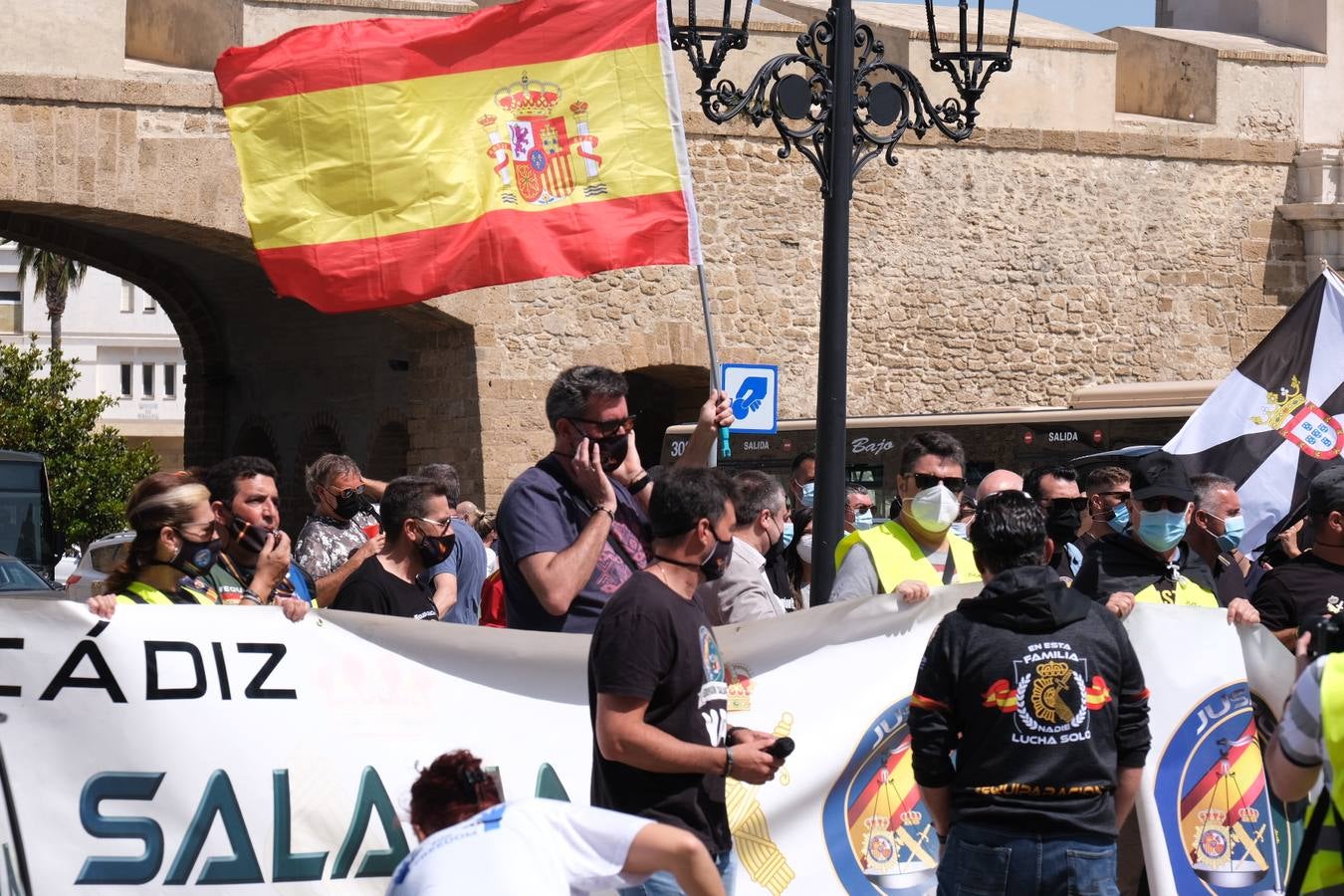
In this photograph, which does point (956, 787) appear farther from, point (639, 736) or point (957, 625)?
point (639, 736)

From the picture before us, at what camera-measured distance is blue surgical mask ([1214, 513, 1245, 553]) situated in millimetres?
6855

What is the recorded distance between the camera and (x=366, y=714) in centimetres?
538

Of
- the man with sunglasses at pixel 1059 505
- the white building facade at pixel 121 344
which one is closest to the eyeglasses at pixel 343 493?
the man with sunglasses at pixel 1059 505

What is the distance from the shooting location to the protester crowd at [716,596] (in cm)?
412

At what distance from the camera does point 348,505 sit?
7.67 m

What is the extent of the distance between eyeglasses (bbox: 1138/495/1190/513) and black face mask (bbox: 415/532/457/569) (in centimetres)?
235

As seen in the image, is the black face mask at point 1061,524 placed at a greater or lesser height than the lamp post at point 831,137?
lesser

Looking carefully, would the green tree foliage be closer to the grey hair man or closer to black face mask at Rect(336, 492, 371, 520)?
black face mask at Rect(336, 492, 371, 520)

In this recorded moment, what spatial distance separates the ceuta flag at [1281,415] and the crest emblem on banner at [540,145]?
3169 millimetres

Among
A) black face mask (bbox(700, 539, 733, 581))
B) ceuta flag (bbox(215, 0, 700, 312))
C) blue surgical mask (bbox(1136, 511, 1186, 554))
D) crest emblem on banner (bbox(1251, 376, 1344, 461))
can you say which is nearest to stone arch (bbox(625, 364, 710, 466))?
crest emblem on banner (bbox(1251, 376, 1344, 461))

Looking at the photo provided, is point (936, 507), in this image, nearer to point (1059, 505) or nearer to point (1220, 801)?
point (1220, 801)

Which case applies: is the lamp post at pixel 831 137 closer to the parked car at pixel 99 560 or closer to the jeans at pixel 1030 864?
the jeans at pixel 1030 864

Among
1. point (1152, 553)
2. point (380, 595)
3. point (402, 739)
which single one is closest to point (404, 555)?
point (380, 595)

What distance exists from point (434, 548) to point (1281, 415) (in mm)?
4246
